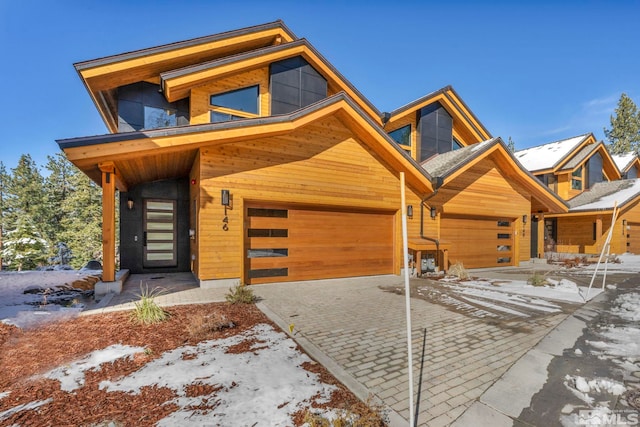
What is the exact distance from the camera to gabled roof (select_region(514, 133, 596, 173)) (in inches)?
738

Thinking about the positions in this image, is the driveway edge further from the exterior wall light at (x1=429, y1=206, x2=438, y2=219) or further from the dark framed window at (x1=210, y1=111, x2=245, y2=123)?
the exterior wall light at (x1=429, y1=206, x2=438, y2=219)

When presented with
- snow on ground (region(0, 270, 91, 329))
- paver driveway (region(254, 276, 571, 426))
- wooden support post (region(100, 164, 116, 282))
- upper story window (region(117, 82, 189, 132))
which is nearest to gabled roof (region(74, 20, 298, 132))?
upper story window (region(117, 82, 189, 132))

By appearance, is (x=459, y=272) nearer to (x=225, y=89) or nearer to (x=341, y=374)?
(x=341, y=374)

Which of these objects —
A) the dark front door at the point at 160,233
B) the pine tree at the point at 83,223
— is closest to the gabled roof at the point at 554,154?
the dark front door at the point at 160,233

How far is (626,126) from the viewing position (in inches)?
1390

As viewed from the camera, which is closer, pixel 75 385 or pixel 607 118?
pixel 75 385

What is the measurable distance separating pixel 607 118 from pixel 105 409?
54.5 meters

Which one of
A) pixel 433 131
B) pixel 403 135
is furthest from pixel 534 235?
pixel 403 135

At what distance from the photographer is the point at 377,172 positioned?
975 cm

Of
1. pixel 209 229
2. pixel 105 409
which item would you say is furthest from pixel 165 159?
pixel 105 409

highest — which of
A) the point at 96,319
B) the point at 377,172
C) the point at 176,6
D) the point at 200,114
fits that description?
the point at 176,6

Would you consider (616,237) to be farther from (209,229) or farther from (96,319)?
(96,319)

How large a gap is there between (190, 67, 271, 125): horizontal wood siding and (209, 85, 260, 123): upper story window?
13 centimetres

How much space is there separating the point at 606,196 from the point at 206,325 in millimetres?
24012
